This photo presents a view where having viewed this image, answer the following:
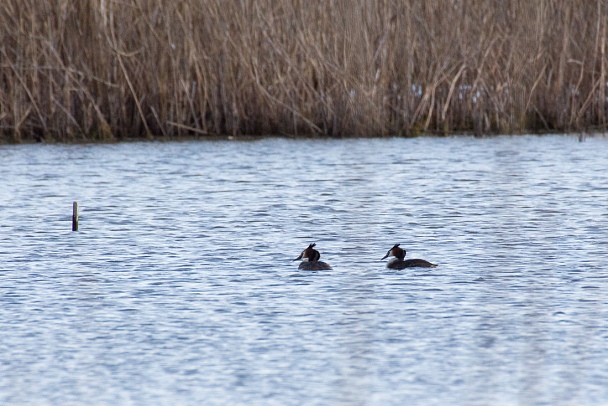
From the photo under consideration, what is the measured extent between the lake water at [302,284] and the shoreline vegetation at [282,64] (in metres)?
1.35

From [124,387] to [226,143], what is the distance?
8.61 metres

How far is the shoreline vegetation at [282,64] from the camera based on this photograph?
1225cm

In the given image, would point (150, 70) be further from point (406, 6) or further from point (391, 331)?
point (391, 331)

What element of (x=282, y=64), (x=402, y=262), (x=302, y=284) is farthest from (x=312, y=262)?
(x=282, y=64)

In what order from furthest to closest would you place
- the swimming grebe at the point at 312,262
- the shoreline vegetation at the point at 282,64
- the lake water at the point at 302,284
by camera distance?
the shoreline vegetation at the point at 282,64 → the swimming grebe at the point at 312,262 → the lake water at the point at 302,284

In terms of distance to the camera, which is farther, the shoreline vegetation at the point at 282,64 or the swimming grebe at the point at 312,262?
the shoreline vegetation at the point at 282,64

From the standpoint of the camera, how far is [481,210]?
28.9 ft

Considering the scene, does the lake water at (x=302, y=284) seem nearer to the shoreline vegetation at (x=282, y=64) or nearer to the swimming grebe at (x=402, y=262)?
the swimming grebe at (x=402, y=262)

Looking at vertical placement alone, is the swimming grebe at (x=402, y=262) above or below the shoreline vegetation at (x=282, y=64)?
below

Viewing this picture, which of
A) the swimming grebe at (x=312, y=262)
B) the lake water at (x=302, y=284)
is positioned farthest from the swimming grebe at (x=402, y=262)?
the swimming grebe at (x=312, y=262)

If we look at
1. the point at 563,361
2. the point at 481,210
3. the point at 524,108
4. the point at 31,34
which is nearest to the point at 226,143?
the point at 31,34

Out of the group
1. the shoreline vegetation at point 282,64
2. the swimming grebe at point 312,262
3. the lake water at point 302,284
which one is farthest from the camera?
the shoreline vegetation at point 282,64

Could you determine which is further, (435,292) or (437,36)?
(437,36)

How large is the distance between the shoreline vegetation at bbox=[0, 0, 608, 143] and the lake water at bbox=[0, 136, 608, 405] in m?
1.35
